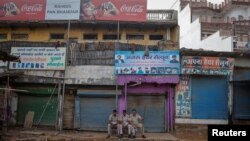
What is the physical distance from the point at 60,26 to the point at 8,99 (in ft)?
19.4

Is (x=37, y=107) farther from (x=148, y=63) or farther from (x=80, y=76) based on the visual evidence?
(x=148, y=63)

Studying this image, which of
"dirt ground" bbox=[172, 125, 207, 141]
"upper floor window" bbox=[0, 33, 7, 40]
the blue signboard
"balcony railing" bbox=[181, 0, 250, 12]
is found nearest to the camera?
"dirt ground" bbox=[172, 125, 207, 141]

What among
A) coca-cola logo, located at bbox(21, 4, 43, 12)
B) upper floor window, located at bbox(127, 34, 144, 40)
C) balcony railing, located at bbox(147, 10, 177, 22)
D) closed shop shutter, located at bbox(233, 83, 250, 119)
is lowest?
closed shop shutter, located at bbox(233, 83, 250, 119)

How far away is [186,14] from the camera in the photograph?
1348 inches

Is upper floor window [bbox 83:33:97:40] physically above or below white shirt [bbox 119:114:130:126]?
above

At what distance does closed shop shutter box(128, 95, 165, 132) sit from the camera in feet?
60.1

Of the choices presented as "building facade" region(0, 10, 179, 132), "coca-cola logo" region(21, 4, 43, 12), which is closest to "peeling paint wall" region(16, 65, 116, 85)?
"building facade" region(0, 10, 179, 132)

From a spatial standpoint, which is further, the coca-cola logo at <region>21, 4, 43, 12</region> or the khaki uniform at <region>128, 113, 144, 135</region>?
the coca-cola logo at <region>21, 4, 43, 12</region>

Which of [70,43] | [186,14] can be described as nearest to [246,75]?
[70,43]

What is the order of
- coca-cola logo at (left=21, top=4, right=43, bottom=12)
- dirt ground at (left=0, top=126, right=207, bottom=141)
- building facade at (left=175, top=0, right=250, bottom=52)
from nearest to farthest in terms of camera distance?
dirt ground at (left=0, top=126, right=207, bottom=141)
coca-cola logo at (left=21, top=4, right=43, bottom=12)
building facade at (left=175, top=0, right=250, bottom=52)

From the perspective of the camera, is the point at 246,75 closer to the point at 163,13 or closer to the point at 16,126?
the point at 163,13

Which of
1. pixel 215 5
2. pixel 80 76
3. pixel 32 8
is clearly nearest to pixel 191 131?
pixel 80 76

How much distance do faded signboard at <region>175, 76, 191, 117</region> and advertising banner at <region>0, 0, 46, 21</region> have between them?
30.7 ft

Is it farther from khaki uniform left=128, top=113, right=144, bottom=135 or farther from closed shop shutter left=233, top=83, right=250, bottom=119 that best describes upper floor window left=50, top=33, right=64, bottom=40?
closed shop shutter left=233, top=83, right=250, bottom=119
